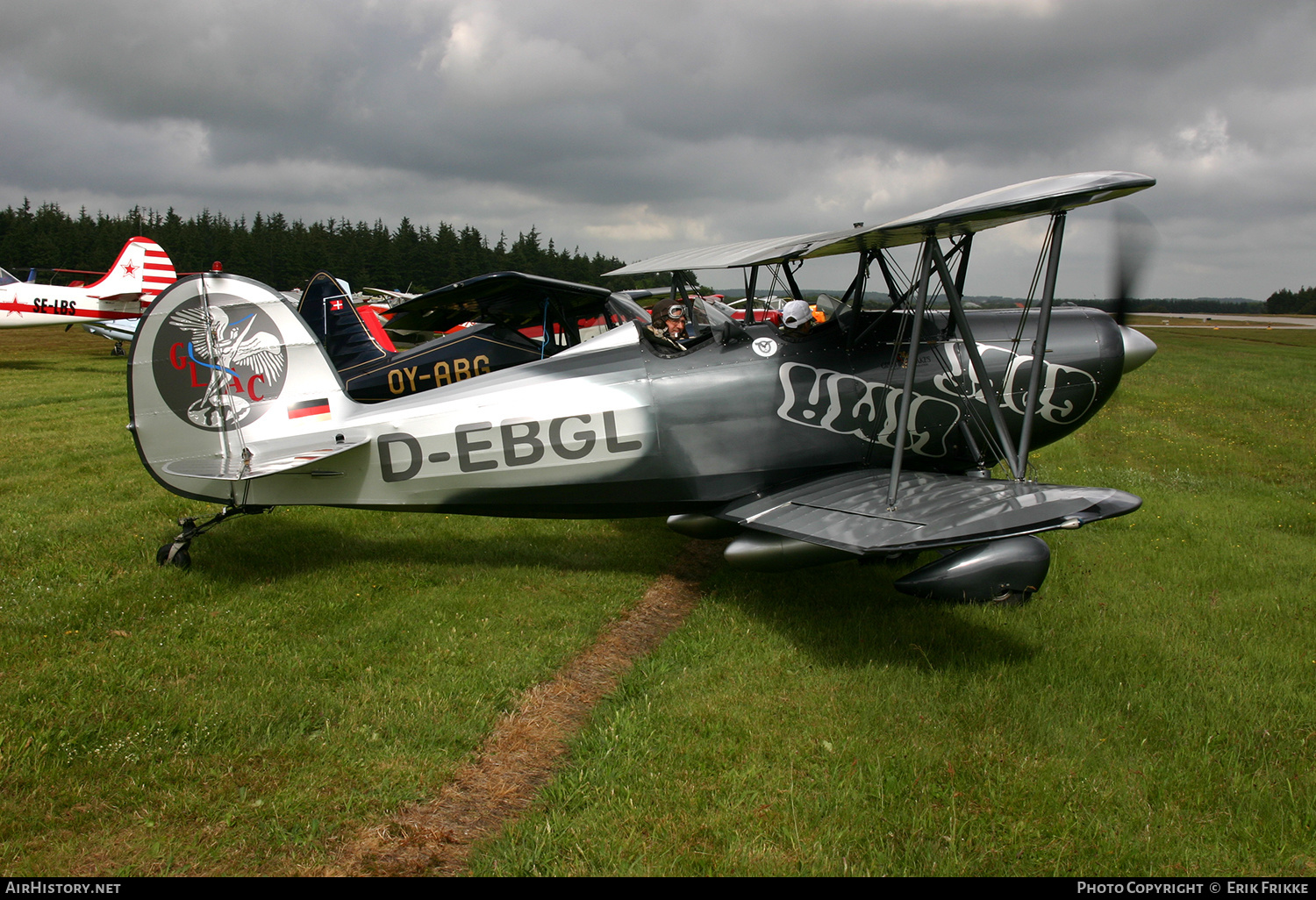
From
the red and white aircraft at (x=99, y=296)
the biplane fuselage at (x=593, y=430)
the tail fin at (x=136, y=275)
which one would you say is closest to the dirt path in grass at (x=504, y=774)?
the biplane fuselage at (x=593, y=430)

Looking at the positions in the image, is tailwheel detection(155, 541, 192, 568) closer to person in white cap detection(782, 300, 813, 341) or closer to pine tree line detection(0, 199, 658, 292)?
person in white cap detection(782, 300, 813, 341)

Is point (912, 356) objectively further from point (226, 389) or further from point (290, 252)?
point (290, 252)

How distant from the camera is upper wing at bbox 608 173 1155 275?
4.14 meters

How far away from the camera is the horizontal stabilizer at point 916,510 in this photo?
3840 millimetres

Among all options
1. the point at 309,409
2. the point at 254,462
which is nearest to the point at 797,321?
the point at 309,409

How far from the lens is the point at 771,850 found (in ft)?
9.28

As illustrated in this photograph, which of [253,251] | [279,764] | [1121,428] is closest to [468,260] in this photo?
[253,251]

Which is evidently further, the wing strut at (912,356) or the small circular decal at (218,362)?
the small circular decal at (218,362)

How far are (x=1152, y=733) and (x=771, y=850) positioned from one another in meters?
2.14

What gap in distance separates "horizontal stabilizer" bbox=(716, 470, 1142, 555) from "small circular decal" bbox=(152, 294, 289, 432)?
3522 millimetres

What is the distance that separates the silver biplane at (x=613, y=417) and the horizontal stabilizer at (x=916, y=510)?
49 millimetres

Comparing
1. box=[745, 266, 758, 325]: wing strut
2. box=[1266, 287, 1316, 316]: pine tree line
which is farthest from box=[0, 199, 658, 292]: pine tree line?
box=[1266, 287, 1316, 316]: pine tree line

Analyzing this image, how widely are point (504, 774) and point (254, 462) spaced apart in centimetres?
317

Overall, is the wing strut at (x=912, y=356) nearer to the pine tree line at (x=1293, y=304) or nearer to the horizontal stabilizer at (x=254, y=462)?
the horizontal stabilizer at (x=254, y=462)
